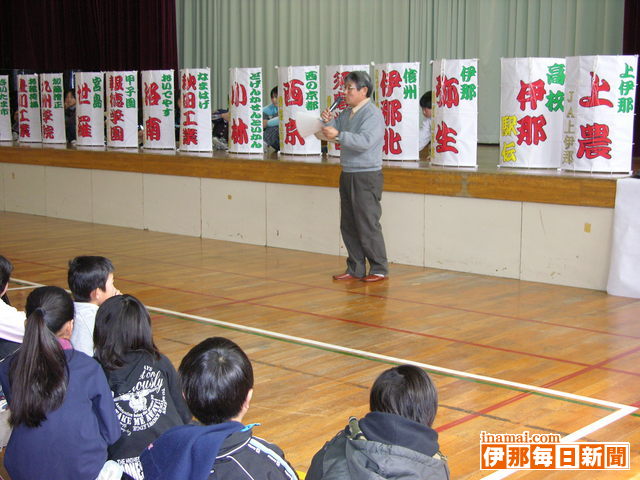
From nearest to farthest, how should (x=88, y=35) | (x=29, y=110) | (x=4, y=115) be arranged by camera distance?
(x=29, y=110)
(x=4, y=115)
(x=88, y=35)

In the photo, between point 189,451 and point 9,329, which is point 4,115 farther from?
point 189,451

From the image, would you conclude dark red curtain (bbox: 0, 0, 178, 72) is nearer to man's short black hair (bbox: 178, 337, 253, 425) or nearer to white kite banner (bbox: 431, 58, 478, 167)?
white kite banner (bbox: 431, 58, 478, 167)

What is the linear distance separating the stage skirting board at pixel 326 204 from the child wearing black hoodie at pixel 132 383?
347cm

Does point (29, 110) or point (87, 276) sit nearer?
point (87, 276)

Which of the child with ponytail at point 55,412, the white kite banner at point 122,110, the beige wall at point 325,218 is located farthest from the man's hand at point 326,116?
the child with ponytail at point 55,412

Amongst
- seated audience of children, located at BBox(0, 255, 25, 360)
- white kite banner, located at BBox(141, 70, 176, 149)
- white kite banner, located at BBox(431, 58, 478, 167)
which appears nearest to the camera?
seated audience of children, located at BBox(0, 255, 25, 360)

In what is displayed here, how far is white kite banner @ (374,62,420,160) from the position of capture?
20.5 ft

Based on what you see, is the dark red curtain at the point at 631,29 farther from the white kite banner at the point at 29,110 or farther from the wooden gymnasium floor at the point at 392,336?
the white kite banner at the point at 29,110

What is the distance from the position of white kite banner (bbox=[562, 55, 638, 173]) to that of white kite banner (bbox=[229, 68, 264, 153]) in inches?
105

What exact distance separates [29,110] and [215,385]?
8592mm

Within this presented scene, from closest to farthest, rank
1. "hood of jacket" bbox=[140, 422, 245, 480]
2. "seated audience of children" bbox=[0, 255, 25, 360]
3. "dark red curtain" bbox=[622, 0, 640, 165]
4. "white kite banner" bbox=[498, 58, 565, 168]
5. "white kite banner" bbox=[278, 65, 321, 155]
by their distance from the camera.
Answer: "hood of jacket" bbox=[140, 422, 245, 480] < "seated audience of children" bbox=[0, 255, 25, 360] < "white kite banner" bbox=[498, 58, 565, 168] < "white kite banner" bbox=[278, 65, 321, 155] < "dark red curtain" bbox=[622, 0, 640, 165]

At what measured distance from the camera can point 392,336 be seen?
4148 millimetres

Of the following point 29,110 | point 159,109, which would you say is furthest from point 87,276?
point 29,110

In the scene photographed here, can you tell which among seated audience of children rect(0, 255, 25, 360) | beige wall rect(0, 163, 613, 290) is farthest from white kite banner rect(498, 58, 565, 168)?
seated audience of children rect(0, 255, 25, 360)
